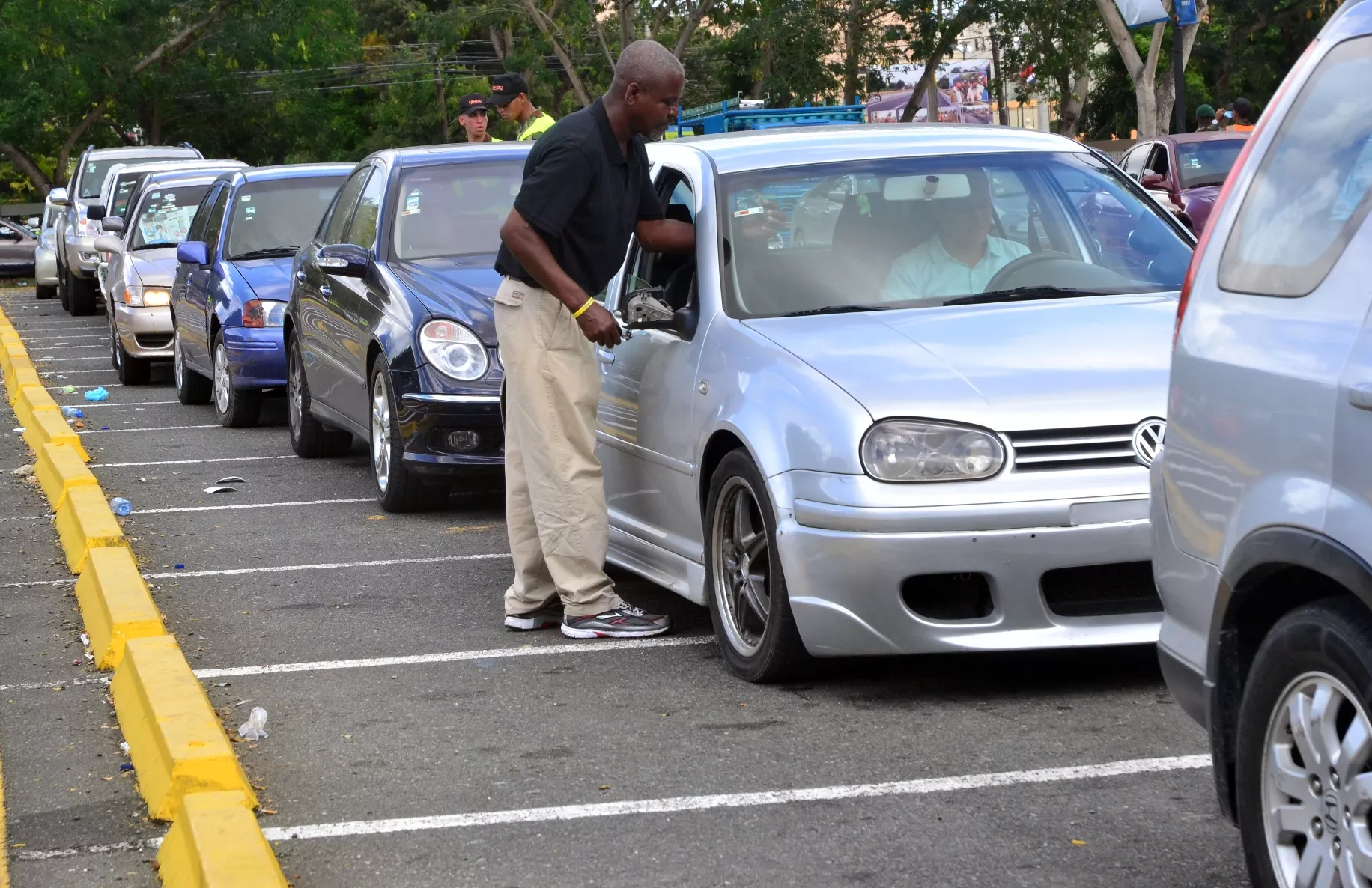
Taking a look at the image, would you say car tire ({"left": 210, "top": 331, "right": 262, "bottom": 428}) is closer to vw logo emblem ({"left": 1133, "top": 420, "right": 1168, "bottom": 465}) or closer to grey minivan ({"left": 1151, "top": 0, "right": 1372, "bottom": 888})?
vw logo emblem ({"left": 1133, "top": 420, "right": 1168, "bottom": 465})

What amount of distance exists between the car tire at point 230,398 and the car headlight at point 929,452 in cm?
832

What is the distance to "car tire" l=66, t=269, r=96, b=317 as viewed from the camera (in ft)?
84.3

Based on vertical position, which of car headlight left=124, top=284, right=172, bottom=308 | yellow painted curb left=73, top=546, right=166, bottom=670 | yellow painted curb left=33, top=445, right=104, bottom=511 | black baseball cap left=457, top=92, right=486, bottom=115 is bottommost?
yellow painted curb left=33, top=445, right=104, bottom=511

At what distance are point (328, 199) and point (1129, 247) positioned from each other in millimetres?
8305

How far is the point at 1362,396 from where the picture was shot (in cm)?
293

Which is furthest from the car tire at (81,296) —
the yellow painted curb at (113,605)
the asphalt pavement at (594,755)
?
the yellow painted curb at (113,605)

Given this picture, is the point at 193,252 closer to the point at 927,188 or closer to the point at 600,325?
the point at 600,325

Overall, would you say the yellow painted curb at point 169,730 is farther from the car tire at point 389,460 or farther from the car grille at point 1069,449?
the car tire at point 389,460

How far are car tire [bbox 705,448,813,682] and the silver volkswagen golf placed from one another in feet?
0.03

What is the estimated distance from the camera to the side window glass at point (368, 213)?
9938 millimetres

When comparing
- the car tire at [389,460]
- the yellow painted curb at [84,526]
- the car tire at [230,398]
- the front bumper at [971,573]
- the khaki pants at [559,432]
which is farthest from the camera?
the car tire at [230,398]

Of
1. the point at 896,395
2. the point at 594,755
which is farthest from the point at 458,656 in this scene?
the point at 896,395

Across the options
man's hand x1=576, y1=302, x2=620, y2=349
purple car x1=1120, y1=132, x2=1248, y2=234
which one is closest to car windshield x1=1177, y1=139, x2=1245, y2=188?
purple car x1=1120, y1=132, x2=1248, y2=234

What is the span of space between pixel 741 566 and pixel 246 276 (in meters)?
7.88
